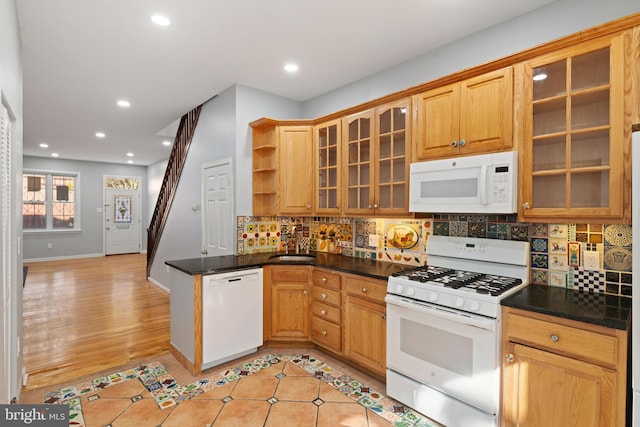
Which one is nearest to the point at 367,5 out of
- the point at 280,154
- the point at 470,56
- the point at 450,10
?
the point at 450,10

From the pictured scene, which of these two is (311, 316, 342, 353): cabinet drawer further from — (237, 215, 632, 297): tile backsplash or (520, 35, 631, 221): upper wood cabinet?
(520, 35, 631, 221): upper wood cabinet

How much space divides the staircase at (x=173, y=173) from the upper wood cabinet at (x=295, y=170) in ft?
5.30

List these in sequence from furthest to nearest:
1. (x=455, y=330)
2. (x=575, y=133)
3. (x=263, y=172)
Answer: (x=263, y=172) < (x=455, y=330) < (x=575, y=133)

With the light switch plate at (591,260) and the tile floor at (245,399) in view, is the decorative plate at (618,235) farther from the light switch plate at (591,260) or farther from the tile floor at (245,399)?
the tile floor at (245,399)

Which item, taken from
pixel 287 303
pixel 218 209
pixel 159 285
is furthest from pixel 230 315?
pixel 159 285

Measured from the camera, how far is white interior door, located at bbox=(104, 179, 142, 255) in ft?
31.1

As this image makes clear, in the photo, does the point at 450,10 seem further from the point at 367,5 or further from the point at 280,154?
the point at 280,154

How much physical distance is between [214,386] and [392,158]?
94.0 inches

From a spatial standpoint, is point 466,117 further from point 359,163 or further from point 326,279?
point 326,279

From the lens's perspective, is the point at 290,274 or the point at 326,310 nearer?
the point at 326,310

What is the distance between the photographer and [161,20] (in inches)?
95.6

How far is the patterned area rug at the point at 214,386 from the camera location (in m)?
2.25

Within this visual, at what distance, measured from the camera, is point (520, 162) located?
6.86 ft

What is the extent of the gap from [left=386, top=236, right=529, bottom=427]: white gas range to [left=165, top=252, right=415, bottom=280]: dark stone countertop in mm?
329
